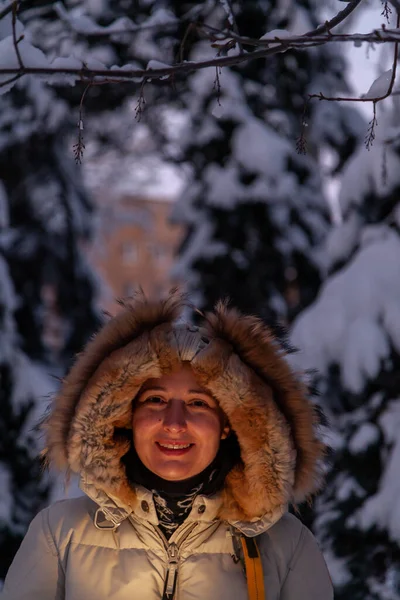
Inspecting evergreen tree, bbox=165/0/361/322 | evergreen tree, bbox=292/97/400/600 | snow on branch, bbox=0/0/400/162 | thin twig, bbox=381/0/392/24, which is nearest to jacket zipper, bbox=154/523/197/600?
snow on branch, bbox=0/0/400/162

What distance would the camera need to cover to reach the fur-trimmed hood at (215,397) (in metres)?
2.62

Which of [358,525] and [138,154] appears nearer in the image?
[358,525]

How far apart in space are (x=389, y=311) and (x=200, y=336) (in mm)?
2781

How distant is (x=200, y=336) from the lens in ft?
8.84

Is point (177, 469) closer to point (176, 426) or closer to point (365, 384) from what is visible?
point (176, 426)

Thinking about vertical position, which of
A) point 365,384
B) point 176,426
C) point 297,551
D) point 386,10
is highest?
point 386,10

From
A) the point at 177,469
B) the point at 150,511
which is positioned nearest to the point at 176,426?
the point at 177,469

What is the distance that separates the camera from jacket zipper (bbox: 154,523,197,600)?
2.49 metres

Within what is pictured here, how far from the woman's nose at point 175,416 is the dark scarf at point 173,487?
20cm

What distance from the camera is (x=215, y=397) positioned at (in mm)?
2664

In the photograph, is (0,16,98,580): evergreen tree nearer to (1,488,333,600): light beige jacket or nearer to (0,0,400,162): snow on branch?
(1,488,333,600): light beige jacket

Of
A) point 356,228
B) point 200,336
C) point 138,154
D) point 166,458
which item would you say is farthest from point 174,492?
point 138,154

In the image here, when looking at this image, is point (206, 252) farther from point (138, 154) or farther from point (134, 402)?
point (134, 402)

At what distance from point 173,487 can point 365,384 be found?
9.50 ft
